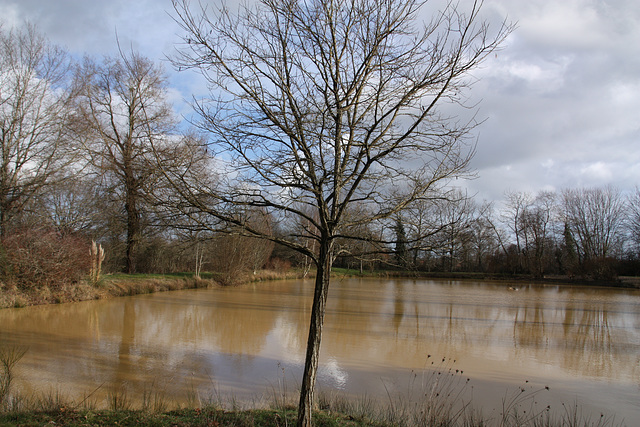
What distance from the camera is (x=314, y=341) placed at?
3.32 meters

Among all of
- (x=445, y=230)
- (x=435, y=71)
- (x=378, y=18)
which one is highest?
(x=378, y=18)

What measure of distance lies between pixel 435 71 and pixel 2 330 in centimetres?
1173

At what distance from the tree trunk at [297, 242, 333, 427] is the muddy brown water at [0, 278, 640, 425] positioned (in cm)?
210

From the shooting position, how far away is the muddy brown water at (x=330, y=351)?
6.35 meters

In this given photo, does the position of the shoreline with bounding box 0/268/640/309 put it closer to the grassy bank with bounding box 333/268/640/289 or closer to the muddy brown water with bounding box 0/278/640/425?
the grassy bank with bounding box 333/268/640/289

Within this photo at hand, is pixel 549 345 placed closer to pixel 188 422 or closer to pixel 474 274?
pixel 188 422

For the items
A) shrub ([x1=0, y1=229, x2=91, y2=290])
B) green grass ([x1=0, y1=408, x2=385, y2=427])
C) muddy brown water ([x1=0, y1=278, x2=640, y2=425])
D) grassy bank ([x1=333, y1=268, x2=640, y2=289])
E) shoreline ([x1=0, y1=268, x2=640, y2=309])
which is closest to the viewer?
green grass ([x1=0, y1=408, x2=385, y2=427])

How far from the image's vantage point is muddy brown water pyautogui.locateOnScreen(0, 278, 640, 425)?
6.35 meters

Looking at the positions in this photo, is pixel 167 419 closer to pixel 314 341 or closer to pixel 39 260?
pixel 314 341

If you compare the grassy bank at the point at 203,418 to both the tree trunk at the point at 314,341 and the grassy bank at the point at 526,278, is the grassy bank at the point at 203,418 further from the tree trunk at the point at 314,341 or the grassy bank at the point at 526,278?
the grassy bank at the point at 526,278

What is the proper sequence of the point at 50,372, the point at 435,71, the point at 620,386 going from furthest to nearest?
the point at 620,386
the point at 50,372
the point at 435,71

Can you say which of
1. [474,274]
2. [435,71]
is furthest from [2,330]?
[474,274]

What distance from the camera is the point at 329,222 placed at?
3350mm

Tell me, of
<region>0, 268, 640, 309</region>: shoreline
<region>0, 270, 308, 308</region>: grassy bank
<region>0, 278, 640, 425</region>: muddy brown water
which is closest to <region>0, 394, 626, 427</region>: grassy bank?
<region>0, 278, 640, 425</region>: muddy brown water
